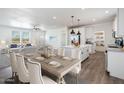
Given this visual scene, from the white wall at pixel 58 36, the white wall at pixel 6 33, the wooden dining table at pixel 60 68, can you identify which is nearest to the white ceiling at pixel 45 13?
the white wall at pixel 6 33

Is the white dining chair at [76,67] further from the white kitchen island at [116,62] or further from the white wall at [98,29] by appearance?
the white wall at [98,29]

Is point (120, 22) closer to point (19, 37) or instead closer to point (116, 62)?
point (116, 62)

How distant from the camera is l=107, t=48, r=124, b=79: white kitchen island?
2951 mm

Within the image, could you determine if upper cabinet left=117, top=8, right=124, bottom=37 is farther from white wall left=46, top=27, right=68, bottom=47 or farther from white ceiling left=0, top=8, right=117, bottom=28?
white wall left=46, top=27, right=68, bottom=47

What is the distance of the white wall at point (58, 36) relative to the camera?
9182mm

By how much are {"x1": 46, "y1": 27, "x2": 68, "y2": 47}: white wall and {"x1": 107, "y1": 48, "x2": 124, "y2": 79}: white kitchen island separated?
19.1ft

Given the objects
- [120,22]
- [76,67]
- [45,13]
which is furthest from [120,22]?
[45,13]

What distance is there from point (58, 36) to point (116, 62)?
712cm

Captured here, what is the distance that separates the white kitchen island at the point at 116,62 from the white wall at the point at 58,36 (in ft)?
19.1

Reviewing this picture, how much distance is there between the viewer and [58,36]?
9727 millimetres

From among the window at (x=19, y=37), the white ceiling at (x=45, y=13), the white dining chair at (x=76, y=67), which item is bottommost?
the white dining chair at (x=76, y=67)

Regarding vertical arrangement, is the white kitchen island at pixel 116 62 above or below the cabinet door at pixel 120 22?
below

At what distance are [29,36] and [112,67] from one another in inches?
298
